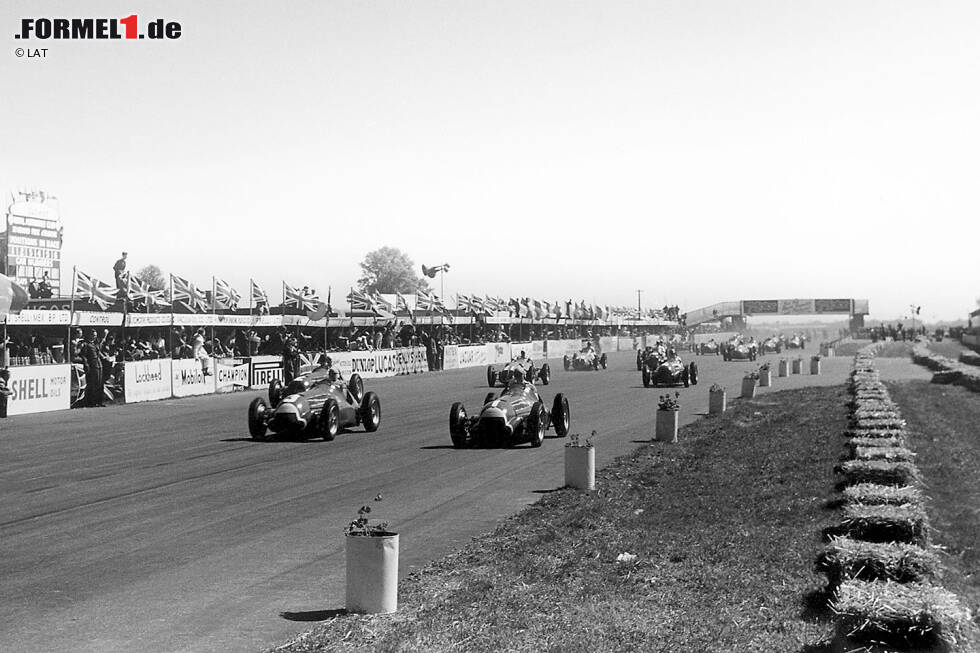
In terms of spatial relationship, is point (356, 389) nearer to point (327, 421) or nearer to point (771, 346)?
point (327, 421)

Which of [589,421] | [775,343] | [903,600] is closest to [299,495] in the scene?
[903,600]

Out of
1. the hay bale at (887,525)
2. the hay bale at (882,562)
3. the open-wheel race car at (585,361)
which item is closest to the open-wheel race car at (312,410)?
the hay bale at (887,525)

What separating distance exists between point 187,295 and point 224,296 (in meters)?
2.51

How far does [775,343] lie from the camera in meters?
76.7

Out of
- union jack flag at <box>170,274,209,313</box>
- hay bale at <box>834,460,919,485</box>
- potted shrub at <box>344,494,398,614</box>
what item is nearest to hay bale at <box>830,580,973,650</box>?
potted shrub at <box>344,494,398,614</box>

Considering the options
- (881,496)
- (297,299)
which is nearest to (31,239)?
(297,299)

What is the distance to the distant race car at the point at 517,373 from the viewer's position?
787 inches

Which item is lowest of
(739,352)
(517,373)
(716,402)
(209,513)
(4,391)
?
(209,513)

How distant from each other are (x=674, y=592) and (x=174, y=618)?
389cm

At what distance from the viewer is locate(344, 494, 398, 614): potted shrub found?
23.8 feet

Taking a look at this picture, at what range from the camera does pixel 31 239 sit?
256 feet

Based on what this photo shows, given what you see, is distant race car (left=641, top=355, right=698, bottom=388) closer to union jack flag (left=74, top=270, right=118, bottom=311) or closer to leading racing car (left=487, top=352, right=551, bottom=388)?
leading racing car (left=487, top=352, right=551, bottom=388)

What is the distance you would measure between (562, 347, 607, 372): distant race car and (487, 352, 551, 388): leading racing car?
42.7ft

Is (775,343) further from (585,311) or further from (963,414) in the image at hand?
(963,414)
